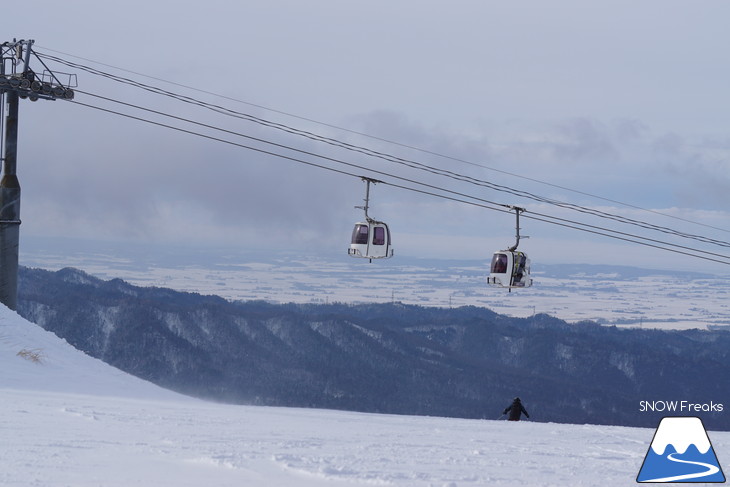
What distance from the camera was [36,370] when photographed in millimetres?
23922

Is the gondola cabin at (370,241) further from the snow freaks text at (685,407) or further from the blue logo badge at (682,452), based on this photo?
the blue logo badge at (682,452)

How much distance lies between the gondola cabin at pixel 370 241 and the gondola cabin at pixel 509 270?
4.02 meters

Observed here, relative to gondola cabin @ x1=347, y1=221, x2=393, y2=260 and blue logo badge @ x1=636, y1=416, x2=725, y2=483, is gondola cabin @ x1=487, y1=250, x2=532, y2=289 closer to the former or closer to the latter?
gondola cabin @ x1=347, y1=221, x2=393, y2=260

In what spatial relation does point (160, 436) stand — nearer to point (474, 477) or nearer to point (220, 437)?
point (220, 437)

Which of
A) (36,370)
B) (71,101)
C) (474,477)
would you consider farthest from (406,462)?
(71,101)

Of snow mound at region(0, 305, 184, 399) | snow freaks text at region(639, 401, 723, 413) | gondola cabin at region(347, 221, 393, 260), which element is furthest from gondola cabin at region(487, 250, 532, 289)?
snow mound at region(0, 305, 184, 399)

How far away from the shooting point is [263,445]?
603 inches

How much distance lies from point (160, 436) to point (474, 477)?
5.69 m

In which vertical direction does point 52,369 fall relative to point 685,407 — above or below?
above

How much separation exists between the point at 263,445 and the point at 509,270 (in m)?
17.6

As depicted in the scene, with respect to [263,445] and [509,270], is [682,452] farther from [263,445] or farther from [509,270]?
[509,270]

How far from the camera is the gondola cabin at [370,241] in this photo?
98.0ft

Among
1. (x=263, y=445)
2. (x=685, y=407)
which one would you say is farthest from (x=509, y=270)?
(x=263, y=445)

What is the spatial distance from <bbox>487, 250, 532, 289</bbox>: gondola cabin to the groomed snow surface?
31.7 ft
